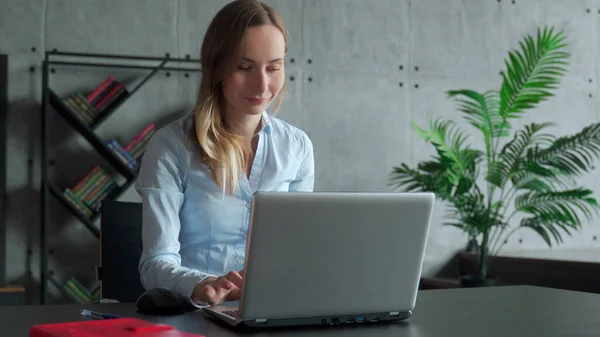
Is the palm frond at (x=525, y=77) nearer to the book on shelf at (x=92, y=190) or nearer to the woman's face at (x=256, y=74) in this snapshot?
the book on shelf at (x=92, y=190)

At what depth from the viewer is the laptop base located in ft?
4.24

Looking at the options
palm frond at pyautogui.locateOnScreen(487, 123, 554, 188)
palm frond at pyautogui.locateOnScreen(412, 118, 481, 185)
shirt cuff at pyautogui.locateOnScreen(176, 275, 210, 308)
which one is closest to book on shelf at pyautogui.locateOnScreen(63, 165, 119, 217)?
palm frond at pyautogui.locateOnScreen(412, 118, 481, 185)

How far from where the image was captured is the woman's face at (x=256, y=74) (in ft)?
5.83

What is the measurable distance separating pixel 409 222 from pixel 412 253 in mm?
59

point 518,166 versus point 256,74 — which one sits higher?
point 256,74

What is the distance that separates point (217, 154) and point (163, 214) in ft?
0.64

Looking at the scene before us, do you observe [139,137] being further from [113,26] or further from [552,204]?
[552,204]

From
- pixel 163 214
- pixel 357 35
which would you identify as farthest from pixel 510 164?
pixel 163 214

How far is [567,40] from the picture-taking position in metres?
5.51

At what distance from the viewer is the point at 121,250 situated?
2.62 m

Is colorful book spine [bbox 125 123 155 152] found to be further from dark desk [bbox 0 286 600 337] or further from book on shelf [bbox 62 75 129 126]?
dark desk [bbox 0 286 600 337]

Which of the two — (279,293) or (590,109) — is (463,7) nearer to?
(590,109)

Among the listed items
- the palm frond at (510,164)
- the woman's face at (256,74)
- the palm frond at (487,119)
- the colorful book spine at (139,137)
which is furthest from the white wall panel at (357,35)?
the woman's face at (256,74)

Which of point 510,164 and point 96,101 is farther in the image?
point 510,164
